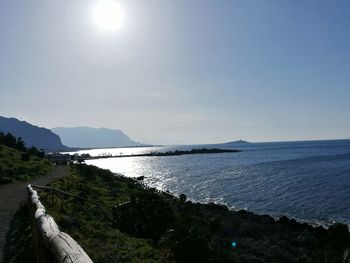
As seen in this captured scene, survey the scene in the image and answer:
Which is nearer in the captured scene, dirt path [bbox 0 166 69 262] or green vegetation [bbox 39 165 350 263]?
green vegetation [bbox 39 165 350 263]

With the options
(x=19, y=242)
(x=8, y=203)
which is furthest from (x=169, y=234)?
(x=8, y=203)

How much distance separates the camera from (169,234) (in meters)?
15.6

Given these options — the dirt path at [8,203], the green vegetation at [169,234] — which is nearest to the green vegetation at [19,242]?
the dirt path at [8,203]

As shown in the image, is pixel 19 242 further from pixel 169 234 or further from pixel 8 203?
pixel 8 203

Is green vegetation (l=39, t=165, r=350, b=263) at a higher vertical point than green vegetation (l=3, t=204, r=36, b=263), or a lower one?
lower

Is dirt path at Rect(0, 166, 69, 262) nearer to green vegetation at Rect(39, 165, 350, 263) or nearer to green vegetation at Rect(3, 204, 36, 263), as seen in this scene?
green vegetation at Rect(3, 204, 36, 263)

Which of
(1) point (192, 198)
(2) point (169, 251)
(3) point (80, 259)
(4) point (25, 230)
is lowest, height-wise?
(1) point (192, 198)

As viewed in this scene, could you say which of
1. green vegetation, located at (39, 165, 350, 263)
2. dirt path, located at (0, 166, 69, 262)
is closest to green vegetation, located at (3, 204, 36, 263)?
dirt path, located at (0, 166, 69, 262)

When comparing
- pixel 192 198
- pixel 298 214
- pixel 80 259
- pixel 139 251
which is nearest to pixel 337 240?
pixel 298 214

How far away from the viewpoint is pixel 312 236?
1062 inches

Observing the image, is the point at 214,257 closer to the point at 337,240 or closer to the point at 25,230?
the point at 25,230

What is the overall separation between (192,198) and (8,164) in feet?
91.4

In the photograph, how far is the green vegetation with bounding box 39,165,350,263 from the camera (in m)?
12.5

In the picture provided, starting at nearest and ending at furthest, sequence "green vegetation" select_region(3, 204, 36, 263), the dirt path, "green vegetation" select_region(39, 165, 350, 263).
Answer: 1. "green vegetation" select_region(3, 204, 36, 263)
2. "green vegetation" select_region(39, 165, 350, 263)
3. the dirt path
